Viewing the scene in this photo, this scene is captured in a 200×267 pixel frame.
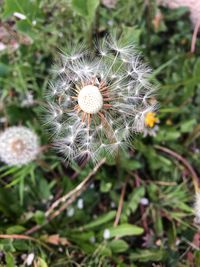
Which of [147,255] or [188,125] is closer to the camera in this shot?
[147,255]

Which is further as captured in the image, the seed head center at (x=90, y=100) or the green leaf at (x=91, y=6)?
the green leaf at (x=91, y=6)

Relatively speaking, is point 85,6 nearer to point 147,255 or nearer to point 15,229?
point 15,229

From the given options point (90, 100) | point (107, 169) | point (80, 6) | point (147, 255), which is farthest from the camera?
point (107, 169)

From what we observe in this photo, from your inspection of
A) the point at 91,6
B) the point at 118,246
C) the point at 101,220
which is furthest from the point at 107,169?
the point at 91,6

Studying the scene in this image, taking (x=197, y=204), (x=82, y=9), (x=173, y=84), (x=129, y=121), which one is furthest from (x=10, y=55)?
(x=197, y=204)

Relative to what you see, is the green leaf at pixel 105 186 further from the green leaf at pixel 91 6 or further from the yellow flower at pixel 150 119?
the green leaf at pixel 91 6

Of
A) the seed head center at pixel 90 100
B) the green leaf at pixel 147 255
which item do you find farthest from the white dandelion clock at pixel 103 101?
the green leaf at pixel 147 255

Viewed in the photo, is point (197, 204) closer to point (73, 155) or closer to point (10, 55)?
point (73, 155)
